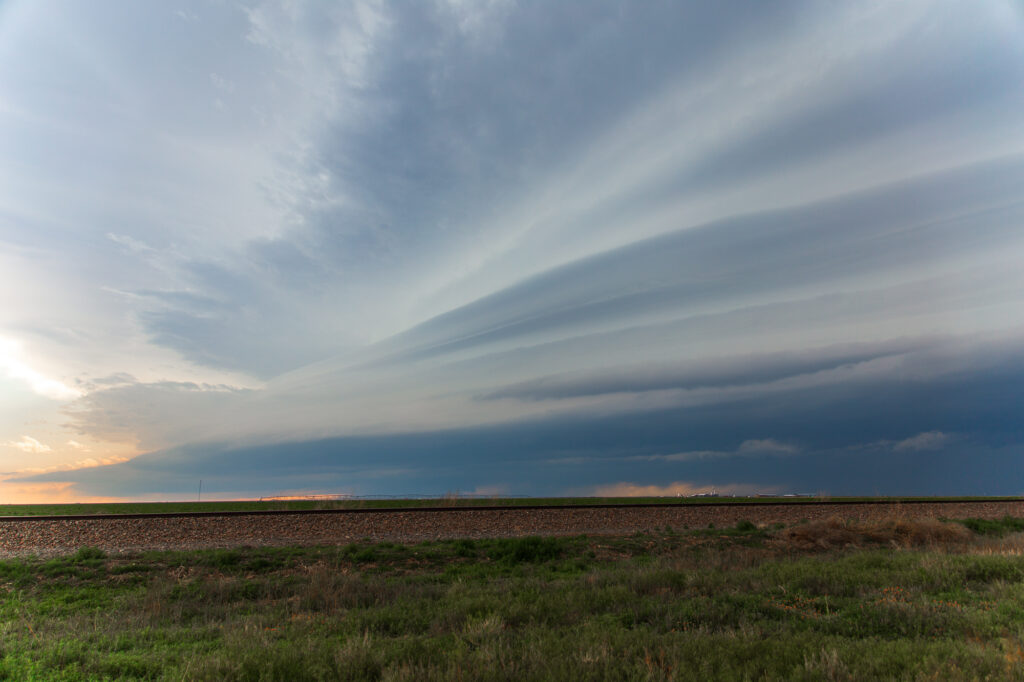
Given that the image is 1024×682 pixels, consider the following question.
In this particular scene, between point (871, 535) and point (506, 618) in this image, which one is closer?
point (506, 618)

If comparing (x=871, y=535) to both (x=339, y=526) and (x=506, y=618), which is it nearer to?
(x=506, y=618)

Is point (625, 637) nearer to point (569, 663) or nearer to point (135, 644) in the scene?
point (569, 663)

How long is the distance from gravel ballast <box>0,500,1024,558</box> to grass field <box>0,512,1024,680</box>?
10.2 feet

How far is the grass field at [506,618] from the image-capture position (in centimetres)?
636

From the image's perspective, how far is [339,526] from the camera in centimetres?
2245

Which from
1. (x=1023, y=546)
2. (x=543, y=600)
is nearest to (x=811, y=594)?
(x=543, y=600)

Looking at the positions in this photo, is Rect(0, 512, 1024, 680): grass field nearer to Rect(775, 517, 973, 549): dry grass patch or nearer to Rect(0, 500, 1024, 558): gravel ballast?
Rect(0, 500, 1024, 558): gravel ballast

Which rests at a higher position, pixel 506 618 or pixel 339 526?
pixel 506 618

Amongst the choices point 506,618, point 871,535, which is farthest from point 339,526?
point 871,535

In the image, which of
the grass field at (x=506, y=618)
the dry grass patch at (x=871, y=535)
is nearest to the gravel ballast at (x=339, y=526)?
the grass field at (x=506, y=618)

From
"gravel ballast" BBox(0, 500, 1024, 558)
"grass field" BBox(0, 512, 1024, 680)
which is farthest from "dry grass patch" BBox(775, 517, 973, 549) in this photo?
"gravel ballast" BBox(0, 500, 1024, 558)

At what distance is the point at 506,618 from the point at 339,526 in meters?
15.5

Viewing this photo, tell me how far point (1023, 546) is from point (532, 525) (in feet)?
53.7

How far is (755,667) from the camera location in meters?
6.18
